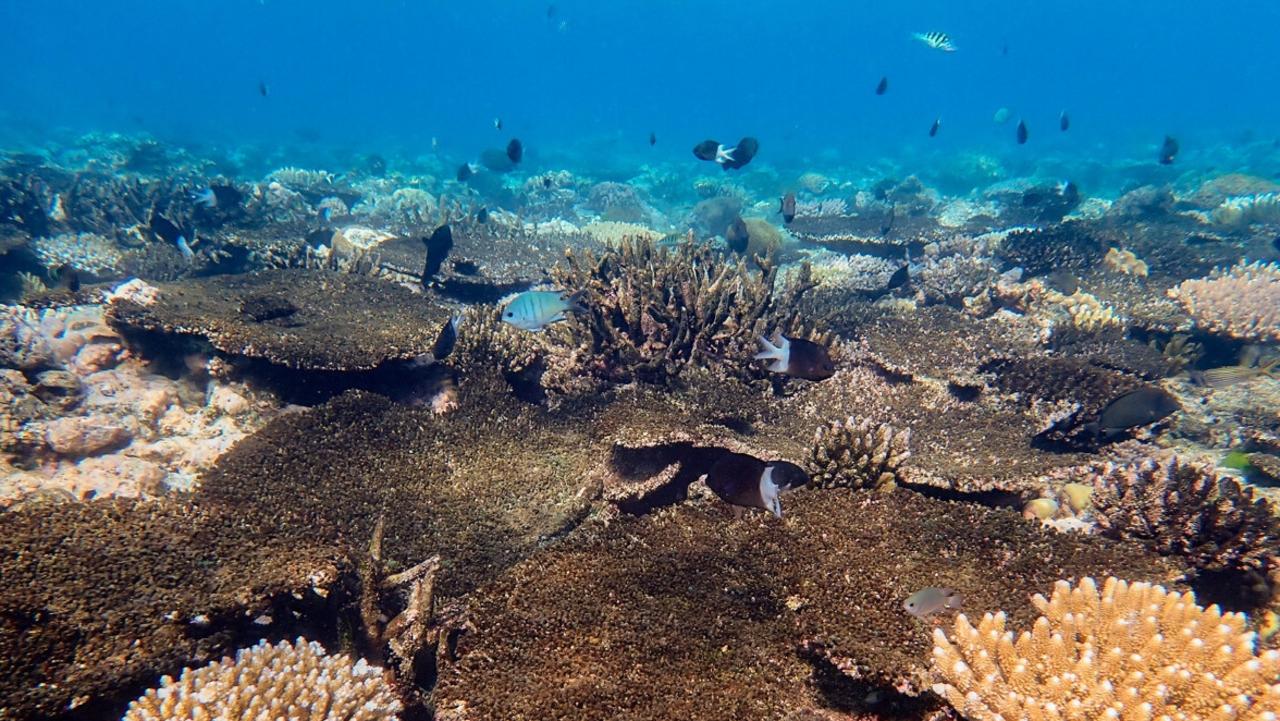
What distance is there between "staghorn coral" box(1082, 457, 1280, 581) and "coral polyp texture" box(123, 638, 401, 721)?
4809 millimetres

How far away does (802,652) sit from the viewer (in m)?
3.22

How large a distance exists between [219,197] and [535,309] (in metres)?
11.2

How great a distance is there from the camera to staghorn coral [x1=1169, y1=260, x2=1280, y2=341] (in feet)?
26.9

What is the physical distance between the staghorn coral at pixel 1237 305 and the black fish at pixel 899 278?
3.88 m

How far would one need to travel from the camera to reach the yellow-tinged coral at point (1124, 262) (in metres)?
10.9

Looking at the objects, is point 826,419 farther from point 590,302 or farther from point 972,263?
point 972,263

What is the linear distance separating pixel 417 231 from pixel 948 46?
14.0m

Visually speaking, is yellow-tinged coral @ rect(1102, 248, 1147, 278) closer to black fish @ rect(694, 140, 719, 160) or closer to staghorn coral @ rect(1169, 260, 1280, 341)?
staghorn coral @ rect(1169, 260, 1280, 341)

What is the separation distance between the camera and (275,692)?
2.87m

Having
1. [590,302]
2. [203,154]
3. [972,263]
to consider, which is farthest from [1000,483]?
[203,154]

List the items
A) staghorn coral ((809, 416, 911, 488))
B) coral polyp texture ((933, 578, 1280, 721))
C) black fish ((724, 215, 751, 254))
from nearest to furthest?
coral polyp texture ((933, 578, 1280, 721)) → staghorn coral ((809, 416, 911, 488)) → black fish ((724, 215, 751, 254))

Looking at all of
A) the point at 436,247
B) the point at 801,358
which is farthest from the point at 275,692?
the point at 436,247

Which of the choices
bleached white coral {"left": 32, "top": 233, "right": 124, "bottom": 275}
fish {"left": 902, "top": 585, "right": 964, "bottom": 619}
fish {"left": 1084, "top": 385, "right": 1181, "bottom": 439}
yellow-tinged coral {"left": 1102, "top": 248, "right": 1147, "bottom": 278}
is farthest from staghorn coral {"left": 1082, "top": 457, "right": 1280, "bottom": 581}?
bleached white coral {"left": 32, "top": 233, "right": 124, "bottom": 275}

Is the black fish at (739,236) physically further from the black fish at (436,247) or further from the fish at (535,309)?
the fish at (535,309)
